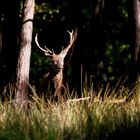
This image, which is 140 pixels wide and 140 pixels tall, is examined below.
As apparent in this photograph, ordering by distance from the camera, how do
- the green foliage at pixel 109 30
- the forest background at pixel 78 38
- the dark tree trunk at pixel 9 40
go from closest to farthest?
the dark tree trunk at pixel 9 40
the forest background at pixel 78 38
the green foliage at pixel 109 30

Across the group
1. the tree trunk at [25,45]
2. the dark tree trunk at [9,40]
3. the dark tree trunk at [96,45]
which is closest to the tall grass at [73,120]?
the tree trunk at [25,45]

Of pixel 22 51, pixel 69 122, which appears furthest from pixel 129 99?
pixel 22 51

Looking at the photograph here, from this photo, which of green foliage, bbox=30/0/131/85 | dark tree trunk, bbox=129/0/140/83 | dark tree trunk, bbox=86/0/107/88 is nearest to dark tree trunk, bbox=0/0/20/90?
green foliage, bbox=30/0/131/85

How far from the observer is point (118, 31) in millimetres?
24328

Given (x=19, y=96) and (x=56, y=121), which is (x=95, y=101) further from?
(x=19, y=96)

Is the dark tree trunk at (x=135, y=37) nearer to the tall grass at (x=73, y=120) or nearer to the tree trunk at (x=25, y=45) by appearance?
the tree trunk at (x=25, y=45)

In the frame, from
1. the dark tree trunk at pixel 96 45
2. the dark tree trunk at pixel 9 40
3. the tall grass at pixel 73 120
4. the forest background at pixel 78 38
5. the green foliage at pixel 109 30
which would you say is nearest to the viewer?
the tall grass at pixel 73 120

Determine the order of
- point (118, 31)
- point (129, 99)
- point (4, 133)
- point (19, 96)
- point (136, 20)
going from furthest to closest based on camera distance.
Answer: point (118, 31) → point (136, 20) → point (19, 96) → point (129, 99) → point (4, 133)

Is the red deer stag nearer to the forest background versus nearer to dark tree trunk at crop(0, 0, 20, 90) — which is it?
the forest background

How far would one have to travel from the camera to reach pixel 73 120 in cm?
1023

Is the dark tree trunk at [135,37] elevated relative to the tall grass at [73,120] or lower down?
elevated

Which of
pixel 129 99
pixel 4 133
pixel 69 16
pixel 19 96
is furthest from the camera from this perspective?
pixel 69 16

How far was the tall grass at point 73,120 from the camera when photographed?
31.2 feet

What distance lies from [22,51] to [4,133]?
500 centimetres
